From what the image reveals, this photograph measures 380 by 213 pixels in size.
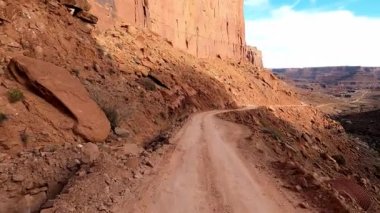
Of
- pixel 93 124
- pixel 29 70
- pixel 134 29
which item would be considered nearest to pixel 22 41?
pixel 29 70

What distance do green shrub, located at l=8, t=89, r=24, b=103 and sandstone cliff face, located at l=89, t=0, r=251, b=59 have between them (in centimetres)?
1504

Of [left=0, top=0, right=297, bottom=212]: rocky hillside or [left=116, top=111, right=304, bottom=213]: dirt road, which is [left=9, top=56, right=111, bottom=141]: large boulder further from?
[left=116, top=111, right=304, bottom=213]: dirt road

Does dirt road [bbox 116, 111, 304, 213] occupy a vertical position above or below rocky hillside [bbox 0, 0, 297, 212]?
below

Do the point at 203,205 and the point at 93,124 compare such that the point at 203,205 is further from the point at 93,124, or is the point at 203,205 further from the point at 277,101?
the point at 277,101

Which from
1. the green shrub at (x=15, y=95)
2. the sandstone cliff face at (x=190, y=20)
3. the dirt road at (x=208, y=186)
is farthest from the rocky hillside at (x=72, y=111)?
the sandstone cliff face at (x=190, y=20)

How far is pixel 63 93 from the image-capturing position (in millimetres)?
13641

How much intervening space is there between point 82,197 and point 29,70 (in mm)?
6288

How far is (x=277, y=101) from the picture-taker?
1923 inches

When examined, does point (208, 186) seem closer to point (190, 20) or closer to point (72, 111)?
point (72, 111)

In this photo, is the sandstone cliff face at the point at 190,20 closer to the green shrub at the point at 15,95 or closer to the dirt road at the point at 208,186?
the green shrub at the point at 15,95

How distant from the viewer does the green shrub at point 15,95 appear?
12.5 meters

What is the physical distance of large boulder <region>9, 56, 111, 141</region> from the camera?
1333 cm

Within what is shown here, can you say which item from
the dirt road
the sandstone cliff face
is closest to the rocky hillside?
the dirt road

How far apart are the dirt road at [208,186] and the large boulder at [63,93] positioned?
286 centimetres
